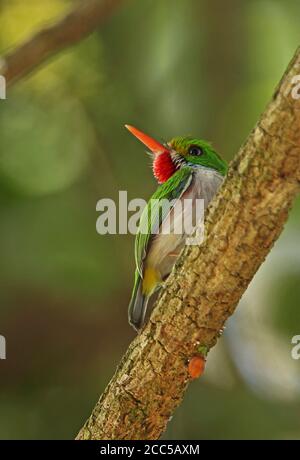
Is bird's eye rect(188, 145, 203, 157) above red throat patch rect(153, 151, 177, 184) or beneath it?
above

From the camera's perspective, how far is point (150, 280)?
9.11 ft

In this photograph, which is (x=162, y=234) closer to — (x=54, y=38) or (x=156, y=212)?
(x=156, y=212)

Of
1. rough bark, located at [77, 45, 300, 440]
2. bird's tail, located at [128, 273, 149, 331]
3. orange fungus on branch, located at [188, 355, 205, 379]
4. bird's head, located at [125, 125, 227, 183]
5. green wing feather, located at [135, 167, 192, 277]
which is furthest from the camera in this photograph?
bird's head, located at [125, 125, 227, 183]

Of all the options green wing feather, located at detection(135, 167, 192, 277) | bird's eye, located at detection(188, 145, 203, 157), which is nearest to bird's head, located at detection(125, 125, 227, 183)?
bird's eye, located at detection(188, 145, 203, 157)

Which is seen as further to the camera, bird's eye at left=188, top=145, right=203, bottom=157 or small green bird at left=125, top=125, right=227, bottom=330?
bird's eye at left=188, top=145, right=203, bottom=157

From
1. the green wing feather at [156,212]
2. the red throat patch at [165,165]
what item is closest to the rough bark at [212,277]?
the green wing feather at [156,212]

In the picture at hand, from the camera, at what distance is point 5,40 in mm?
4258

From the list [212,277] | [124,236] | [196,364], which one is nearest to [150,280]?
[196,364]

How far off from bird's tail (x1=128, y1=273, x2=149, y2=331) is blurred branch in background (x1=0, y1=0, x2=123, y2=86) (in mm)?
732

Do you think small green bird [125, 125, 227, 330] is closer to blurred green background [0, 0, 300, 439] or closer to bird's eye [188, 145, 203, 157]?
bird's eye [188, 145, 203, 157]

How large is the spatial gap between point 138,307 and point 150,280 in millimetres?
151

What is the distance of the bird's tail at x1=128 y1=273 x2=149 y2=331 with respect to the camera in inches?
102

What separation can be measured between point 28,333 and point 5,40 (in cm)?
139
